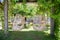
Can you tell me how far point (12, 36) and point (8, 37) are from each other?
0.27 m

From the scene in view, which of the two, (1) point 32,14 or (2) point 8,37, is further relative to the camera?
(1) point 32,14

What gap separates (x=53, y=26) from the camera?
319 inches

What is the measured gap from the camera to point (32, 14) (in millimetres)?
11789

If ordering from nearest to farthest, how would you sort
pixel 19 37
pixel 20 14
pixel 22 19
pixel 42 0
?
pixel 42 0
pixel 19 37
pixel 22 19
pixel 20 14

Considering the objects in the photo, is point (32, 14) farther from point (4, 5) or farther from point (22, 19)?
point (4, 5)

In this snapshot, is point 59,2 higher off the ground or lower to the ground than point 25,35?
higher

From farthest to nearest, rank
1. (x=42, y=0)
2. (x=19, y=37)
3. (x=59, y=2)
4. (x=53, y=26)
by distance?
(x=19, y=37) < (x=53, y=26) < (x=42, y=0) < (x=59, y=2)

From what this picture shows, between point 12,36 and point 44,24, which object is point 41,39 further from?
point 44,24

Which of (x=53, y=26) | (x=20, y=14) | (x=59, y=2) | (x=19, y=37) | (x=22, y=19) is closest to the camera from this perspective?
(x=59, y=2)

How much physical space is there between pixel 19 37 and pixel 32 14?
3.32 meters

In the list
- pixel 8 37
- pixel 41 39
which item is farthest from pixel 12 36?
pixel 41 39

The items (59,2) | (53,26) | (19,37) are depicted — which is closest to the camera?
(59,2)

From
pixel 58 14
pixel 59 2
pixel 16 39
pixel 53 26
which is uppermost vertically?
pixel 59 2

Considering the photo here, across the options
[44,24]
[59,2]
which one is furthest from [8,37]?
[59,2]
